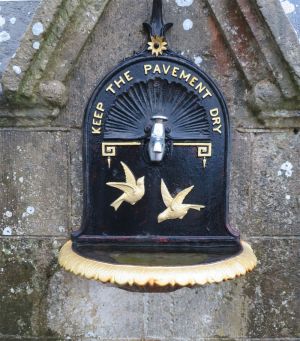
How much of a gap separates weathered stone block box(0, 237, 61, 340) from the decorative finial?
1.17 meters

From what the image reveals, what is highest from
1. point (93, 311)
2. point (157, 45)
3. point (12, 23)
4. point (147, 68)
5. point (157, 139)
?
point (12, 23)

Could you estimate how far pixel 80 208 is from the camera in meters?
2.42

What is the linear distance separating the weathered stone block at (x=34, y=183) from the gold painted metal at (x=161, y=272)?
43cm

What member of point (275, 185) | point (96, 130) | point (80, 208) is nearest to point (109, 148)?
point (96, 130)

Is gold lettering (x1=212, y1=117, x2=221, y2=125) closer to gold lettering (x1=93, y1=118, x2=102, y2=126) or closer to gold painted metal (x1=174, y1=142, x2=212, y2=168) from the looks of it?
gold painted metal (x1=174, y1=142, x2=212, y2=168)

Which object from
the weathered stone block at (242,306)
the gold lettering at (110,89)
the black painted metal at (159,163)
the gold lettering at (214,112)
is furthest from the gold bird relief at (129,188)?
the weathered stone block at (242,306)

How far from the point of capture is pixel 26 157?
2.40 metres

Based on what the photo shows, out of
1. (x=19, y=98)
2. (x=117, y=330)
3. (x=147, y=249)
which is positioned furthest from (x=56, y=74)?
(x=117, y=330)

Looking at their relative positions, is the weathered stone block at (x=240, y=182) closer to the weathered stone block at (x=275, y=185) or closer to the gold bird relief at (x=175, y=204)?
the weathered stone block at (x=275, y=185)

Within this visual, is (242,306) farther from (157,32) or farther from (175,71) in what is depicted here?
(157,32)

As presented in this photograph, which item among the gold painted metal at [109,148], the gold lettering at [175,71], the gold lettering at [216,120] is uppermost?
the gold lettering at [175,71]

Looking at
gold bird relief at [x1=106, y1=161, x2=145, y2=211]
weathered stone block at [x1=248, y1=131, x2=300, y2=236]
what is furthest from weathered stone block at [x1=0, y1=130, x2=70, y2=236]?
weathered stone block at [x1=248, y1=131, x2=300, y2=236]

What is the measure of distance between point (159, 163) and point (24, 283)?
1.02 metres

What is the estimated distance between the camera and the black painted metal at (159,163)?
90.4 inches
